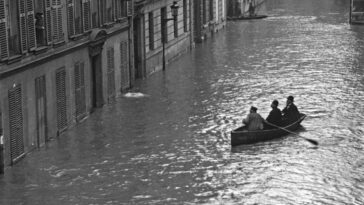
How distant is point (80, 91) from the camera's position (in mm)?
34562

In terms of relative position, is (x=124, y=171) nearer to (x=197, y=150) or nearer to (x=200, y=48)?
(x=197, y=150)

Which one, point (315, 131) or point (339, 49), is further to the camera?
point (339, 49)

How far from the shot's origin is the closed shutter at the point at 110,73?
1529 inches

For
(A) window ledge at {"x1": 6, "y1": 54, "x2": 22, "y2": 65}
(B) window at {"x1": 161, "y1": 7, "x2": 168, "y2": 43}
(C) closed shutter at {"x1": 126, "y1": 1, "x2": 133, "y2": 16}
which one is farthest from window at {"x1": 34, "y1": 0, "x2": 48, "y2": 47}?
(B) window at {"x1": 161, "y1": 7, "x2": 168, "y2": 43}

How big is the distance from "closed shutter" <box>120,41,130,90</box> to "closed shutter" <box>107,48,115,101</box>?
1929 mm

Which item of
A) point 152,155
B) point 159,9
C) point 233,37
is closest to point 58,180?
point 152,155

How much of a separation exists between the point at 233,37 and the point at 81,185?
44375mm

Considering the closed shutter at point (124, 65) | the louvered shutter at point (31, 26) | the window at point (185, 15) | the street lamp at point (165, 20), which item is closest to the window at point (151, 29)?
the street lamp at point (165, 20)

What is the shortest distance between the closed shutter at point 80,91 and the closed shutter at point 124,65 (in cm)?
684

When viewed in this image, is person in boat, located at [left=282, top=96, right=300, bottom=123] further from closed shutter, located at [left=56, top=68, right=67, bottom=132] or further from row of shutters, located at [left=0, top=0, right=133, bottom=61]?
row of shutters, located at [left=0, top=0, right=133, bottom=61]

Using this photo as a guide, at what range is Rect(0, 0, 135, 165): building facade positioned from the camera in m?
27.0

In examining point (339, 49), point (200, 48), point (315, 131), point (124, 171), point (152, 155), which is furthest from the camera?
point (200, 48)

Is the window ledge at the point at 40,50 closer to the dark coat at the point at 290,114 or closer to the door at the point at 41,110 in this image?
the door at the point at 41,110

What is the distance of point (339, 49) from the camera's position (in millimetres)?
57469
